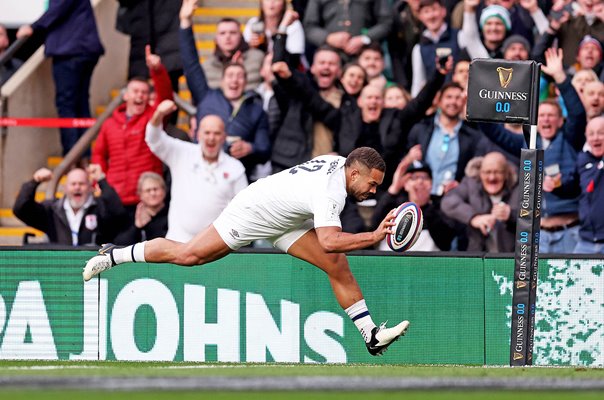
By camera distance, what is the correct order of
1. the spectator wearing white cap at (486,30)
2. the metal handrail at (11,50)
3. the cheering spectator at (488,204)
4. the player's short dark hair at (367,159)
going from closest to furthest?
the player's short dark hair at (367,159) < the cheering spectator at (488,204) < the spectator wearing white cap at (486,30) < the metal handrail at (11,50)

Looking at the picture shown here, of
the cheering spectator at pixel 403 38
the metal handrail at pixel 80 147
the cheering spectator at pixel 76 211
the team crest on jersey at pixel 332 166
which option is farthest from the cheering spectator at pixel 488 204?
the metal handrail at pixel 80 147

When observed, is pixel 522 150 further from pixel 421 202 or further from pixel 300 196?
pixel 421 202

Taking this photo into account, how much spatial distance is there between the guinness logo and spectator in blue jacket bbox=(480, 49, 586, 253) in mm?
3137

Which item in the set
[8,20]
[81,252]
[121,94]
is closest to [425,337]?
[81,252]

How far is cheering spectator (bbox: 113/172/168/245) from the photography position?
16594 mm

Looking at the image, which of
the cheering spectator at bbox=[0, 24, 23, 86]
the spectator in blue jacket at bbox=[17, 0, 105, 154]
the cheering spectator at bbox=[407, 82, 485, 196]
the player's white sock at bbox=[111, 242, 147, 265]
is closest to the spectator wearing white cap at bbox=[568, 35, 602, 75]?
the cheering spectator at bbox=[407, 82, 485, 196]

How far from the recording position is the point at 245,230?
13.3 m

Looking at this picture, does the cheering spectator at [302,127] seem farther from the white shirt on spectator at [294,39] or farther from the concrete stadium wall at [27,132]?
the concrete stadium wall at [27,132]

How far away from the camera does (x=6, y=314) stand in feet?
48.8

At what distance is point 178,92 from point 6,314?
5.29m

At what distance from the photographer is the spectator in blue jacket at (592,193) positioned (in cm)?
1554

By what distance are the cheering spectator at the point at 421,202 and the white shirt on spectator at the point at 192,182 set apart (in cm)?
165

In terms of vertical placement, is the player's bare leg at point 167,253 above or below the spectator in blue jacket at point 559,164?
below

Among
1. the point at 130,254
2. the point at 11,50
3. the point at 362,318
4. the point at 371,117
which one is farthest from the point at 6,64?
the point at 362,318
